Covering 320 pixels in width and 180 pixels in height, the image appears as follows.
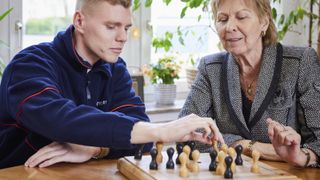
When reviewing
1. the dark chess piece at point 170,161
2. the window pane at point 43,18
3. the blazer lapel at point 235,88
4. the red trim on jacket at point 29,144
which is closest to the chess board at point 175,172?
the dark chess piece at point 170,161

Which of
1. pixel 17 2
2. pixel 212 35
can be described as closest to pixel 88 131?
pixel 17 2

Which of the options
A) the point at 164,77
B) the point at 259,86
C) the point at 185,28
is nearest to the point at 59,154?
the point at 259,86

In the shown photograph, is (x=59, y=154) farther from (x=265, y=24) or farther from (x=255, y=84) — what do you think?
(x=265, y=24)

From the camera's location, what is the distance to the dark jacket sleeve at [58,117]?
1.60 metres

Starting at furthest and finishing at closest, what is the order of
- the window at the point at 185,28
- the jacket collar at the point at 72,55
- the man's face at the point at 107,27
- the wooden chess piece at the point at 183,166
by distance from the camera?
the window at the point at 185,28 < the jacket collar at the point at 72,55 < the man's face at the point at 107,27 < the wooden chess piece at the point at 183,166

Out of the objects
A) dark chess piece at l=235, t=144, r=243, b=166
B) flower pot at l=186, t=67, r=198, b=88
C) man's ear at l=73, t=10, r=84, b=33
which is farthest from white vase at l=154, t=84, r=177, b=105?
dark chess piece at l=235, t=144, r=243, b=166

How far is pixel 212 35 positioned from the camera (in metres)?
4.09

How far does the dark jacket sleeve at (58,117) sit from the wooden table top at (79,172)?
101 millimetres

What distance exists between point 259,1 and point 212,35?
1895mm

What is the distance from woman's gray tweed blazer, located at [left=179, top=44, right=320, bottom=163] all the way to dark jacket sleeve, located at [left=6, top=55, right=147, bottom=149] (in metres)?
0.56

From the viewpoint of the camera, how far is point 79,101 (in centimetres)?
198

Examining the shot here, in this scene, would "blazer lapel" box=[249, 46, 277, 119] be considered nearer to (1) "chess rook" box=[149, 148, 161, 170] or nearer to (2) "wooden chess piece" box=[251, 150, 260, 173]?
(2) "wooden chess piece" box=[251, 150, 260, 173]

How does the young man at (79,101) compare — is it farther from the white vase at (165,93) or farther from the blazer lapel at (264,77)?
the white vase at (165,93)

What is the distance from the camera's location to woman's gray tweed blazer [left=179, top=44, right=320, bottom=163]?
2.09m
